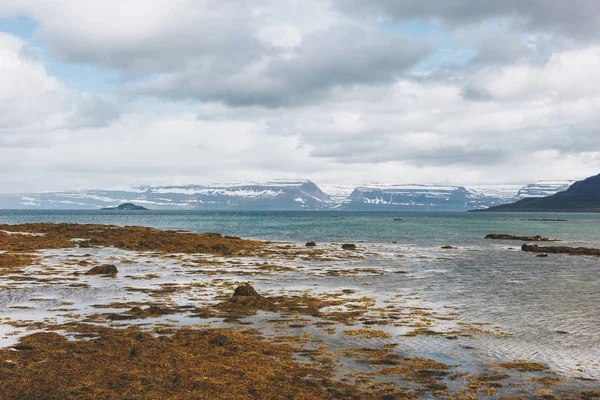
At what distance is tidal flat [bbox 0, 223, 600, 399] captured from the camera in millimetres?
13289

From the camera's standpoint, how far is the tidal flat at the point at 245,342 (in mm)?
13289

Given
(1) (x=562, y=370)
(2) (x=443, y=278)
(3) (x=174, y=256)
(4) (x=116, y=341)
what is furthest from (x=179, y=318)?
(3) (x=174, y=256)

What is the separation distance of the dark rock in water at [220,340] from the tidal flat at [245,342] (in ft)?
0.17

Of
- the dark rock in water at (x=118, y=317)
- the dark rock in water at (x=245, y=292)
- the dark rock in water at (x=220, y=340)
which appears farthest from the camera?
the dark rock in water at (x=245, y=292)

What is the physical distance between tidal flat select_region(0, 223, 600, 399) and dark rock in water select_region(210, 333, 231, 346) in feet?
0.17

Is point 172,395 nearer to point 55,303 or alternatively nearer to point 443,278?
point 55,303

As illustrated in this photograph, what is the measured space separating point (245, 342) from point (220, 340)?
1030 millimetres

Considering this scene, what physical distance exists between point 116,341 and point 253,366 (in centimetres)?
554

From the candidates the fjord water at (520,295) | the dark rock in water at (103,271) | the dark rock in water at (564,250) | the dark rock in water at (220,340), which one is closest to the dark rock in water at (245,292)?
the dark rock in water at (220,340)

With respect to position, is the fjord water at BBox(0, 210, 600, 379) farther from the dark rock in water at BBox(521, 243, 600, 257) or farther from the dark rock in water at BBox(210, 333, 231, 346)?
the dark rock in water at BBox(210, 333, 231, 346)

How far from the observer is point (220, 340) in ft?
56.9

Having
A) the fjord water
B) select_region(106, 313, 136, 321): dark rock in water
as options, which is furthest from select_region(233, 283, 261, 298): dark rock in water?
the fjord water

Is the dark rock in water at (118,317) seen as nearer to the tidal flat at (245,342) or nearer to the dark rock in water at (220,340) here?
the tidal flat at (245,342)

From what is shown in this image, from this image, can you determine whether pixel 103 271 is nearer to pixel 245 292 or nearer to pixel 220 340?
pixel 245 292
